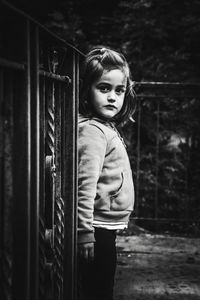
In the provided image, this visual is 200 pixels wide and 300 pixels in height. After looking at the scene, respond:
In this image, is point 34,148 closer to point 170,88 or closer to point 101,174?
point 101,174

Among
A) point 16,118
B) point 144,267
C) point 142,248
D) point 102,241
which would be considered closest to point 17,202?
point 16,118

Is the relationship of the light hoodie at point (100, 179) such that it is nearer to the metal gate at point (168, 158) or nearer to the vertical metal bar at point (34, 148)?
the vertical metal bar at point (34, 148)

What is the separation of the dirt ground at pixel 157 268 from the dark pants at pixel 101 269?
0.73 meters

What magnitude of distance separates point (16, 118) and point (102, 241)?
1.09 m

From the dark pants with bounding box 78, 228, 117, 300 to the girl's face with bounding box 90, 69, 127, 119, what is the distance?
22.3 inches

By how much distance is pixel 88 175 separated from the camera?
2.33 m

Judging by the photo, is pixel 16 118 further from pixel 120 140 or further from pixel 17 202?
pixel 120 140

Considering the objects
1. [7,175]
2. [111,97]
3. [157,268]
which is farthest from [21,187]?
[157,268]

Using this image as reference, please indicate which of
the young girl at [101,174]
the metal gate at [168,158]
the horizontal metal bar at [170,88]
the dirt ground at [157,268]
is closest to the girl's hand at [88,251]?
the young girl at [101,174]

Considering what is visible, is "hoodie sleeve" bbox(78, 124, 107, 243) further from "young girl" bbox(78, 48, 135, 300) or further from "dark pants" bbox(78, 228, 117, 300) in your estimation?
"dark pants" bbox(78, 228, 117, 300)

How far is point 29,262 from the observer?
1.56 metres

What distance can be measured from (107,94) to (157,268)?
1842 mm

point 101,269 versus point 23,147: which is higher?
point 23,147

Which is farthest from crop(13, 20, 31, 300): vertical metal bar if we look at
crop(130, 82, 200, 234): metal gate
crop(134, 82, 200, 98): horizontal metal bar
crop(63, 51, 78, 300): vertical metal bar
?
crop(130, 82, 200, 234): metal gate
